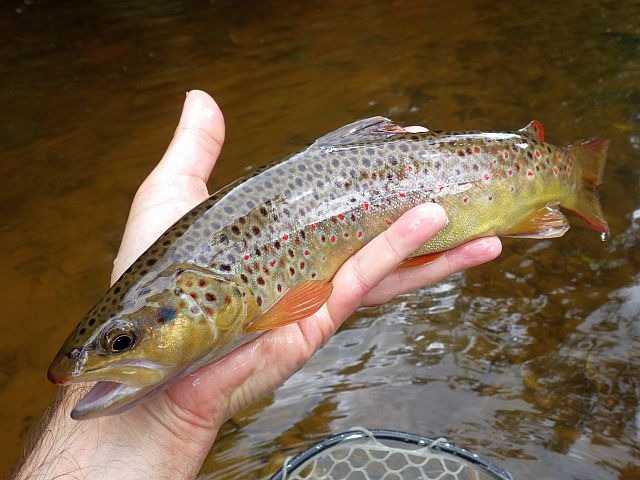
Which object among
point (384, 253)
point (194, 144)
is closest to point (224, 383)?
point (384, 253)

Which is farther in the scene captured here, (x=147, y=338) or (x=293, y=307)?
(x=293, y=307)

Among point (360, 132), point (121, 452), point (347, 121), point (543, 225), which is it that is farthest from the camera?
point (347, 121)

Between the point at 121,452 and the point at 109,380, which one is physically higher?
the point at 109,380

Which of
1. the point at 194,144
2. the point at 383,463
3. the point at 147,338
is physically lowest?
the point at 383,463

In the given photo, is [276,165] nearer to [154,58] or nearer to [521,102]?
[521,102]

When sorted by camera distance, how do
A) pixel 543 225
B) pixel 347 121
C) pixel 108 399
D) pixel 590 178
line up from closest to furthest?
1. pixel 108 399
2. pixel 543 225
3. pixel 590 178
4. pixel 347 121

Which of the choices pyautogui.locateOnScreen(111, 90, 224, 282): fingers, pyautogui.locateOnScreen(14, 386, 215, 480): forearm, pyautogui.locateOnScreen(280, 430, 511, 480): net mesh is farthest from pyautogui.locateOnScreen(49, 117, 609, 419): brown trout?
pyautogui.locateOnScreen(280, 430, 511, 480): net mesh

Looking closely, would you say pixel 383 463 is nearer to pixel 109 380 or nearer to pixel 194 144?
pixel 109 380
